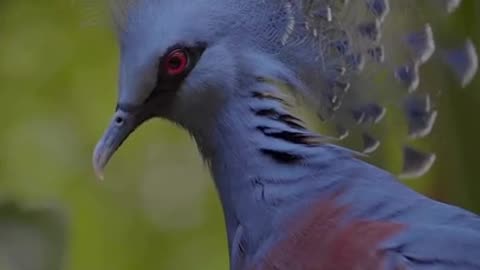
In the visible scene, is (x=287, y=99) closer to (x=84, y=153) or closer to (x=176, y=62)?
(x=176, y=62)

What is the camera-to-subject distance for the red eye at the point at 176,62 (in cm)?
178

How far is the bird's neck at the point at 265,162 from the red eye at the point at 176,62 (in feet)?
0.32

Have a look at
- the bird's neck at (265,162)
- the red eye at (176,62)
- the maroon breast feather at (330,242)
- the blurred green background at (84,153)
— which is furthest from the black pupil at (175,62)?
the blurred green background at (84,153)

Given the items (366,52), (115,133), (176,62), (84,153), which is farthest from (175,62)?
Answer: (84,153)

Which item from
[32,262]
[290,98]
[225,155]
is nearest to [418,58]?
[290,98]

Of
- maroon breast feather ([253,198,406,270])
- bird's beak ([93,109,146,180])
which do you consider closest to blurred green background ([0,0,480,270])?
bird's beak ([93,109,146,180])

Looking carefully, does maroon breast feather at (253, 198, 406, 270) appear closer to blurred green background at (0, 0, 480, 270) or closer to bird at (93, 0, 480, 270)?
bird at (93, 0, 480, 270)

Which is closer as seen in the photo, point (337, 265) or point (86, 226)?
point (337, 265)

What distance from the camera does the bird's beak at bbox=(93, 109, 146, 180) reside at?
1786 millimetres

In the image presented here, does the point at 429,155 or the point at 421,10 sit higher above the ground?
the point at 421,10

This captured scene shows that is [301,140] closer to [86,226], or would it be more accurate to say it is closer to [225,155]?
[225,155]

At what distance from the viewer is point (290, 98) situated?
1867 mm

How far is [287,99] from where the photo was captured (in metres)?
1.86

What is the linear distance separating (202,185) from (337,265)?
172 cm
